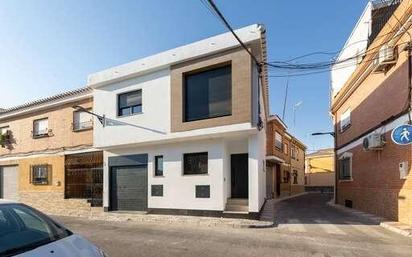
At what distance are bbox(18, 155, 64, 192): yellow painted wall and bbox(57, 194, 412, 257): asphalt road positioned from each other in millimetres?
7646

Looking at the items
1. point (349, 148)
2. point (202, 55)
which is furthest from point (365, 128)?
point (202, 55)

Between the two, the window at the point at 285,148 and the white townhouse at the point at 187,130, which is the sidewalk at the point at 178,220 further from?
the window at the point at 285,148

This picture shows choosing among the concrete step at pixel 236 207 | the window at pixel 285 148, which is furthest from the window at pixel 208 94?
the window at pixel 285 148

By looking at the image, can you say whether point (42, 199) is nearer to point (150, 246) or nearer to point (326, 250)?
point (150, 246)

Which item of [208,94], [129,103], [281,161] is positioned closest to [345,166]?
[281,161]

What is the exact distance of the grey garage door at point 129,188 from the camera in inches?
638

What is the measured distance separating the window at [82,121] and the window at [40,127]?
266 centimetres

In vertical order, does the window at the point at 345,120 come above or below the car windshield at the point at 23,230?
above

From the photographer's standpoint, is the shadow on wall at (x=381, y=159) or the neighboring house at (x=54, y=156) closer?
the shadow on wall at (x=381, y=159)

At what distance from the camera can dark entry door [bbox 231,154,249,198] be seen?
1454 cm

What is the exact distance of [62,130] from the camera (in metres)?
19.8

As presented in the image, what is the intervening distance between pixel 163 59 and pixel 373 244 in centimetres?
1070

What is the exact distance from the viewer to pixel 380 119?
14.3m

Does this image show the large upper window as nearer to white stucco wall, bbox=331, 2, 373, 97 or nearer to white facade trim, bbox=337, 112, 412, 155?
white stucco wall, bbox=331, 2, 373, 97
